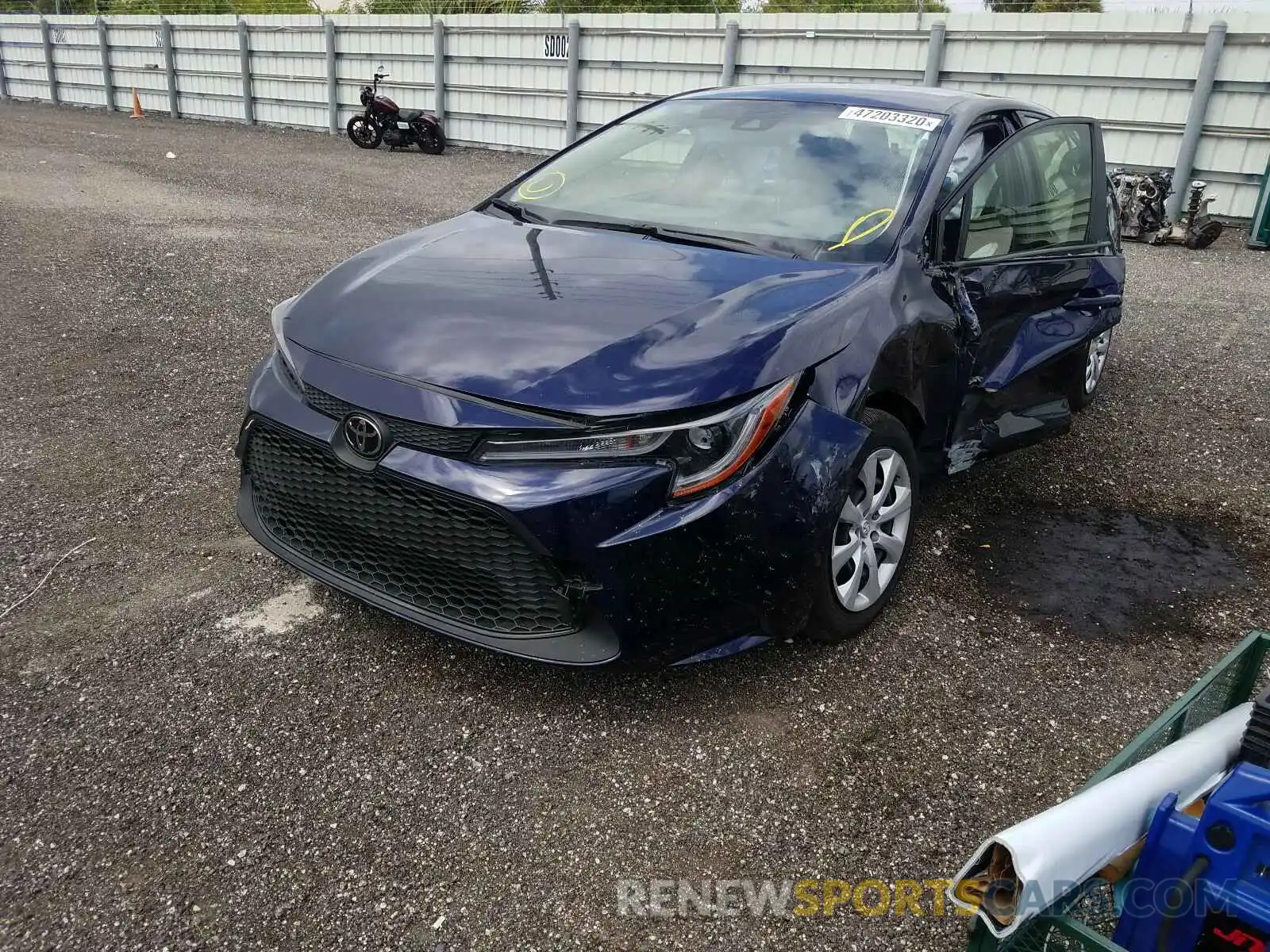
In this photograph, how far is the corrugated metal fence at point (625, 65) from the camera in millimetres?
11023

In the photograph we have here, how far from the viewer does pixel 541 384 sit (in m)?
2.44

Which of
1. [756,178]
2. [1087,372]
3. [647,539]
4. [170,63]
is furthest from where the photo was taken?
[170,63]

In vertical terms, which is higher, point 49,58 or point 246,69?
point 246,69

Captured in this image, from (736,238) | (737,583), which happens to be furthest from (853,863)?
(736,238)

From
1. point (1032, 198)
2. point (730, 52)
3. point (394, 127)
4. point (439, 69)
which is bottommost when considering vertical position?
A: point (394, 127)

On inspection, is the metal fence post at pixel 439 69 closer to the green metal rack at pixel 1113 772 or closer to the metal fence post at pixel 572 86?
the metal fence post at pixel 572 86

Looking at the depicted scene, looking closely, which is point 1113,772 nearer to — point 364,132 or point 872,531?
point 872,531

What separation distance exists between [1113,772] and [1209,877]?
0.26 meters

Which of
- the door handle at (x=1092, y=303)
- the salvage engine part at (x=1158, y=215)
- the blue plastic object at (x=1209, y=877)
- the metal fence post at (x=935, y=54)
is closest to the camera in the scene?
the blue plastic object at (x=1209, y=877)

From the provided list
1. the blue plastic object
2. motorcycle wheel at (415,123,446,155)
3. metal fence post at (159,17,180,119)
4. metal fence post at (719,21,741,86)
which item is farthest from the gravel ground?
metal fence post at (159,17,180,119)

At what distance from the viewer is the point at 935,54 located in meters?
12.5

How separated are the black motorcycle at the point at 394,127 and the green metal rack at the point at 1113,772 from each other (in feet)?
53.3

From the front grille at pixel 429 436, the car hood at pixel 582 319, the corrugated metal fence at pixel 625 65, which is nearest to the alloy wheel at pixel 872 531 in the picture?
the car hood at pixel 582 319

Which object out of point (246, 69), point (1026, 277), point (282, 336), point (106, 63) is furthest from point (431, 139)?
point (282, 336)
